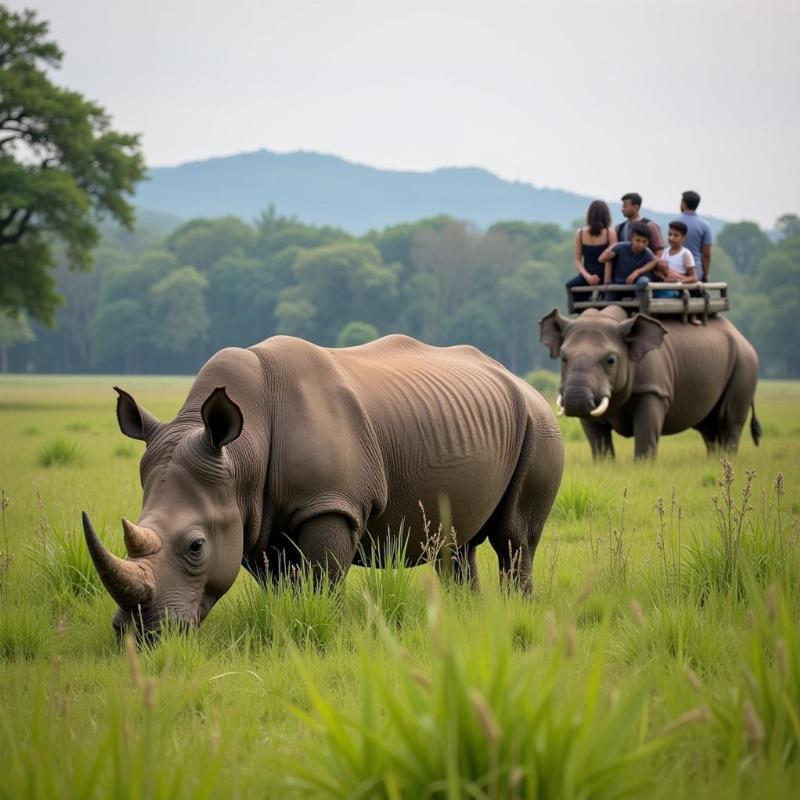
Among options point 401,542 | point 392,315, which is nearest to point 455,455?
point 401,542

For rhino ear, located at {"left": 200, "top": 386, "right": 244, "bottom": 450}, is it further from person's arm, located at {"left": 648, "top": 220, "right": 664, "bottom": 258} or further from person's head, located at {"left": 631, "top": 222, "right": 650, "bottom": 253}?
person's arm, located at {"left": 648, "top": 220, "right": 664, "bottom": 258}

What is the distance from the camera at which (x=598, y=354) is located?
11.2 m

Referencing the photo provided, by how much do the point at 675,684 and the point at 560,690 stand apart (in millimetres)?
1161

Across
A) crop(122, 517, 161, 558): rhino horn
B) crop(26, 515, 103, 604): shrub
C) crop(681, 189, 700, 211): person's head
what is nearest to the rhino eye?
crop(122, 517, 161, 558): rhino horn

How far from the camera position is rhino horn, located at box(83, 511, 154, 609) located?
165 inches

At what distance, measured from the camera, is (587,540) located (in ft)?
26.0

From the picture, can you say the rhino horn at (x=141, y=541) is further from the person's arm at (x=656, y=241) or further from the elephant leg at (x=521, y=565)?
the person's arm at (x=656, y=241)

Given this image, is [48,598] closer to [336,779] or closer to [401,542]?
[401,542]

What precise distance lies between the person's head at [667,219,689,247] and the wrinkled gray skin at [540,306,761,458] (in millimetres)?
916

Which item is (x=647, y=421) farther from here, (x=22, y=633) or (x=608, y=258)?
(x=22, y=633)

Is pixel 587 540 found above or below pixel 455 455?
below

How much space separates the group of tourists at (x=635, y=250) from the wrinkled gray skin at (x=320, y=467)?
600 cm

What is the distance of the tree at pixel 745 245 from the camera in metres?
112

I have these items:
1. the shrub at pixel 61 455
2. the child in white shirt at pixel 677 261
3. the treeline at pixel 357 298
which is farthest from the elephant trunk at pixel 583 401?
the treeline at pixel 357 298
